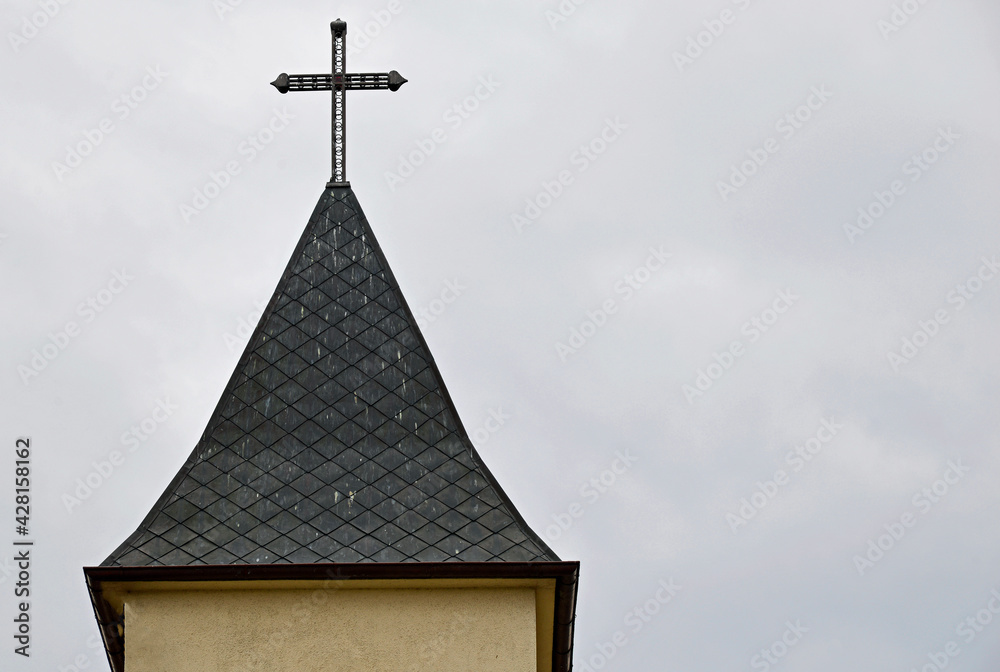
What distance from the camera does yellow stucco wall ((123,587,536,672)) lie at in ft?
44.7

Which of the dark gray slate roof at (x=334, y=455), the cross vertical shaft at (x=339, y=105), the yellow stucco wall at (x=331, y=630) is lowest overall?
the yellow stucco wall at (x=331, y=630)

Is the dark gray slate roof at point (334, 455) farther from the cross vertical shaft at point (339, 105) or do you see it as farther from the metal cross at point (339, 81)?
the metal cross at point (339, 81)

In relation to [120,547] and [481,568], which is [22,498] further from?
[481,568]

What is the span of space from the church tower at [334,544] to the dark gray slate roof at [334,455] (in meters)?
0.02

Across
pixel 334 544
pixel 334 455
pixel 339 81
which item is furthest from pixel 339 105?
pixel 334 544

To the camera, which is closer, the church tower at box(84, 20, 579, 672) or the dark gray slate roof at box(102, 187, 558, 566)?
the church tower at box(84, 20, 579, 672)

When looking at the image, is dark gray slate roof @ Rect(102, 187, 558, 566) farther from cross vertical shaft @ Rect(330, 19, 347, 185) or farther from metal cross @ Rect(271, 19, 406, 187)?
metal cross @ Rect(271, 19, 406, 187)

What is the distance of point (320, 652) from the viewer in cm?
1364

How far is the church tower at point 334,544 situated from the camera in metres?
13.7

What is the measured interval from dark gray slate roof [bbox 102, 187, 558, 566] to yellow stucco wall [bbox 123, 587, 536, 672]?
314mm

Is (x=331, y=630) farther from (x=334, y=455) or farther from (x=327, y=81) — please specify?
(x=327, y=81)

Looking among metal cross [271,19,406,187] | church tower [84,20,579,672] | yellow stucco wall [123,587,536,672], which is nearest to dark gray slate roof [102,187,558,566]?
church tower [84,20,579,672]

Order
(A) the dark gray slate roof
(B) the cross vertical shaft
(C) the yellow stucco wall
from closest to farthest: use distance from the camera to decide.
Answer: (C) the yellow stucco wall, (A) the dark gray slate roof, (B) the cross vertical shaft

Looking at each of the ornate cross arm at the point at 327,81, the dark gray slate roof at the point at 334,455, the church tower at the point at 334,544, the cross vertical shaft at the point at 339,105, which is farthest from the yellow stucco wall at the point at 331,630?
the ornate cross arm at the point at 327,81
